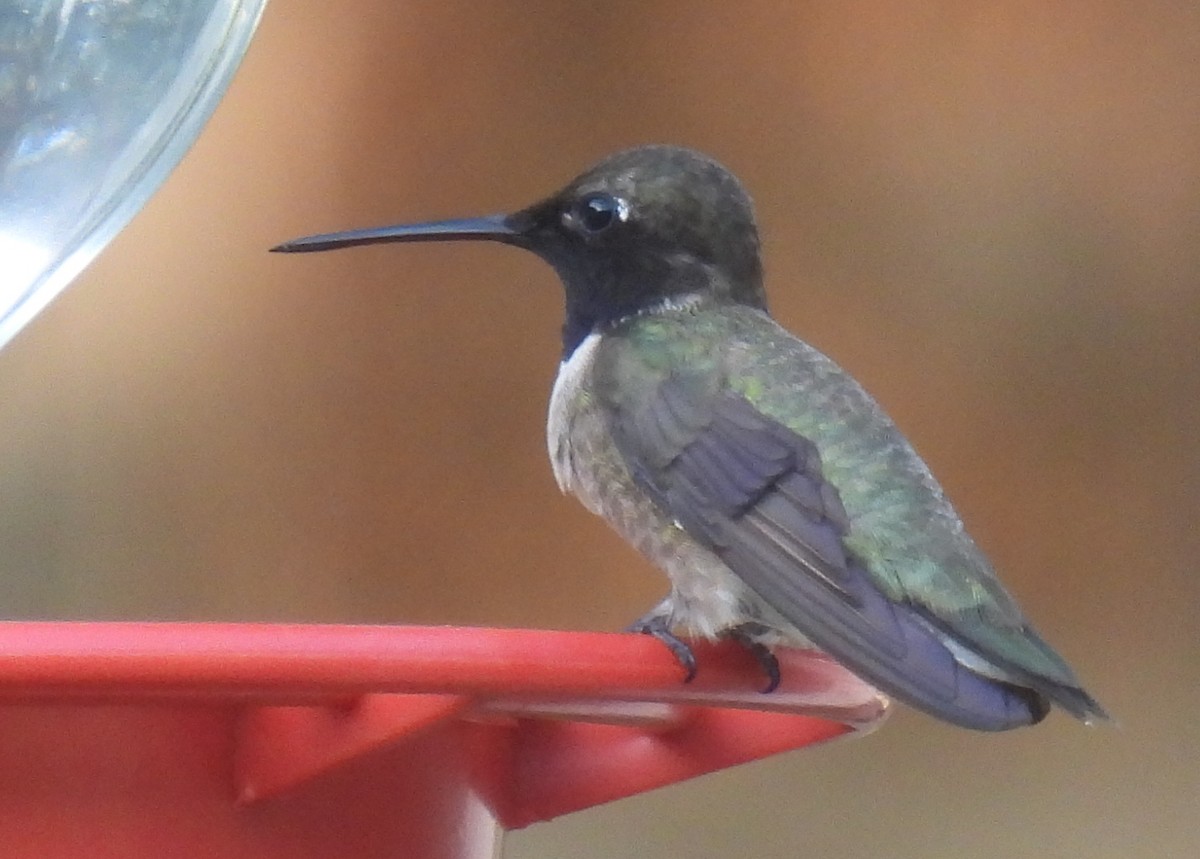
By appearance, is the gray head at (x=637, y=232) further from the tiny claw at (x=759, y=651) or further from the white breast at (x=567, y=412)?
the tiny claw at (x=759, y=651)

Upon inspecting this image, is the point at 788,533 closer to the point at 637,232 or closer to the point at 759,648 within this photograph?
the point at 759,648

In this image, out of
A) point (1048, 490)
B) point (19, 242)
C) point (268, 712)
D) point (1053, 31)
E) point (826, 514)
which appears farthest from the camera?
point (1048, 490)

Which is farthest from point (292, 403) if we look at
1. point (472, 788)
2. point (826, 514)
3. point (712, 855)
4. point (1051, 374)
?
point (472, 788)

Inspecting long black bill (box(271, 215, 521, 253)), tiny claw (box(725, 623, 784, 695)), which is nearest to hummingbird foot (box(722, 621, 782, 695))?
tiny claw (box(725, 623, 784, 695))

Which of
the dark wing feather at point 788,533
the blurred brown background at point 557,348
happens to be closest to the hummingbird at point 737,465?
the dark wing feather at point 788,533

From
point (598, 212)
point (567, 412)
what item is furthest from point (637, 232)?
point (567, 412)

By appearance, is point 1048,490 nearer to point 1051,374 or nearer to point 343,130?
point 1051,374
